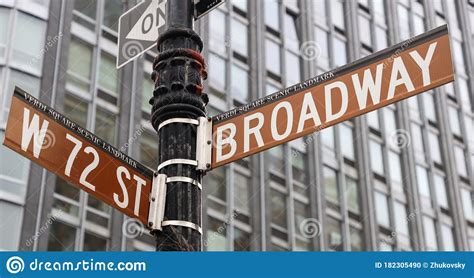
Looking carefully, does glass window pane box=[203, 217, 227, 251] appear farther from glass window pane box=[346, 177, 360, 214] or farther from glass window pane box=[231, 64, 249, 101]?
glass window pane box=[346, 177, 360, 214]

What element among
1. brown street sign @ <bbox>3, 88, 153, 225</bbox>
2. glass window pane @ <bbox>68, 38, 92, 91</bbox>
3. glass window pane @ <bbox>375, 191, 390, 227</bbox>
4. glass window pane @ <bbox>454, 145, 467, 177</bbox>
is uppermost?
glass window pane @ <bbox>454, 145, 467, 177</bbox>

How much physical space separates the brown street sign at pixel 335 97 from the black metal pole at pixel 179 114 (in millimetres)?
214

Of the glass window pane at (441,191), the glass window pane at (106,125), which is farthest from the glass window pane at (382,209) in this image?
the glass window pane at (106,125)

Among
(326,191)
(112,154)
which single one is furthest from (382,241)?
(112,154)

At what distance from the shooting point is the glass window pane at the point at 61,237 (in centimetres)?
2403

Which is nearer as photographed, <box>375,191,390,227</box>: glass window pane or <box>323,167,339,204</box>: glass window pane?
<box>323,167,339,204</box>: glass window pane

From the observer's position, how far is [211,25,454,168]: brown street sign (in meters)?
5.82

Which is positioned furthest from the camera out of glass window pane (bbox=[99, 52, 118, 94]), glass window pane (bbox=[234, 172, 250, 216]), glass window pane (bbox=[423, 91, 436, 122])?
glass window pane (bbox=[423, 91, 436, 122])

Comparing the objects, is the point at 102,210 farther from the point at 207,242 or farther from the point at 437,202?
the point at 437,202

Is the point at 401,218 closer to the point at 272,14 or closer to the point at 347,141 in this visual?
the point at 347,141

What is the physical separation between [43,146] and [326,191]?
29495mm

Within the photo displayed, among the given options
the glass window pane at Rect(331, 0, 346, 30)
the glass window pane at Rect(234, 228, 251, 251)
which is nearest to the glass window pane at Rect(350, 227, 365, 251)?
the glass window pane at Rect(234, 228, 251, 251)

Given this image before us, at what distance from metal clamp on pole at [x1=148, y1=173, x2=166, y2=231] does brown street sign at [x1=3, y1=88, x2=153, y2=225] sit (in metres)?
0.05

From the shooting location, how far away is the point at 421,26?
44969 mm
